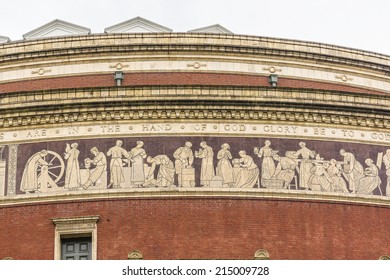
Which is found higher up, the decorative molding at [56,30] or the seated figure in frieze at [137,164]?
the decorative molding at [56,30]

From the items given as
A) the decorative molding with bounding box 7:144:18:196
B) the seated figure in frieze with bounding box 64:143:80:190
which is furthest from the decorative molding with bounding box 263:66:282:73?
the decorative molding with bounding box 7:144:18:196

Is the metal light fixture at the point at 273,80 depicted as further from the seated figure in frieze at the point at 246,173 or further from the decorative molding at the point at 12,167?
the decorative molding at the point at 12,167

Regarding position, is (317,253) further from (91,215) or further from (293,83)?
(293,83)

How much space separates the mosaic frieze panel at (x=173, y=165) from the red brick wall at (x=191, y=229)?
45 cm

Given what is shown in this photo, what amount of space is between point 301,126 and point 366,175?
1.98 metres

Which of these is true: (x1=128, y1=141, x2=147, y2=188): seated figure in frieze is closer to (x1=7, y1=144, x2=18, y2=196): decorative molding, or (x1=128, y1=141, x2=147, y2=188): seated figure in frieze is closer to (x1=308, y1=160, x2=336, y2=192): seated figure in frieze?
(x1=7, y1=144, x2=18, y2=196): decorative molding

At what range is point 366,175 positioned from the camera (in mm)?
23969

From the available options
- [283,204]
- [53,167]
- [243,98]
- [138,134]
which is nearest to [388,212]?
[283,204]

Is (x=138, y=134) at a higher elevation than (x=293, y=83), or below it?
below

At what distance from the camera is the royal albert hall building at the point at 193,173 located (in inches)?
893

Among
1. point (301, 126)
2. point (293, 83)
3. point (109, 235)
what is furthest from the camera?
point (293, 83)

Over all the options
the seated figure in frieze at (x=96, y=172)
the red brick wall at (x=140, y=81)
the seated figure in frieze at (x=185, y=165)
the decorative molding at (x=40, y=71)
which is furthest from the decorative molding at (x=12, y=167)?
the decorative molding at (x=40, y=71)

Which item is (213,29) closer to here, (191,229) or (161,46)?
(161,46)

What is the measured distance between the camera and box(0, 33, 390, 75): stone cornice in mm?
28000
